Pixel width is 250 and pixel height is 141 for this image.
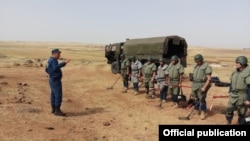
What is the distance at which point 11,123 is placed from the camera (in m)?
9.80

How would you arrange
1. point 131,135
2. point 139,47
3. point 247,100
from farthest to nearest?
point 139,47
point 131,135
point 247,100

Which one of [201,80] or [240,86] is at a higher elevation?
[240,86]

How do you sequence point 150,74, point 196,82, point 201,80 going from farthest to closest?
point 150,74 → point 196,82 → point 201,80

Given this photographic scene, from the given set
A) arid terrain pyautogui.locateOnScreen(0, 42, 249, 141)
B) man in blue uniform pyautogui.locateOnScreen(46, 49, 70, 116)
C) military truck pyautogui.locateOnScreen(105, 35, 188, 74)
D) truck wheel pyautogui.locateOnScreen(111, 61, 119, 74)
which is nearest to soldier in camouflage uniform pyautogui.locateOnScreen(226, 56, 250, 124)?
arid terrain pyautogui.locateOnScreen(0, 42, 249, 141)

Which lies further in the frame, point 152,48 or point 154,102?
point 152,48

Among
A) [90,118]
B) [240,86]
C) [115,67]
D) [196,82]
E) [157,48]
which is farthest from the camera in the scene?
[115,67]

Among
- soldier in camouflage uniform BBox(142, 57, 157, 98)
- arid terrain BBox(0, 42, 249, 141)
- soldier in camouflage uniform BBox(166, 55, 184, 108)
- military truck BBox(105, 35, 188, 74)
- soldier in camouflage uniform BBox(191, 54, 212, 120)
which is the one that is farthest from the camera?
military truck BBox(105, 35, 188, 74)

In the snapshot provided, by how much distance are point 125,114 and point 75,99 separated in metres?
4.39

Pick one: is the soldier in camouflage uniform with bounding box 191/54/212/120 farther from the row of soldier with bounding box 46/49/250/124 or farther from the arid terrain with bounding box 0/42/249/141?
the arid terrain with bounding box 0/42/249/141

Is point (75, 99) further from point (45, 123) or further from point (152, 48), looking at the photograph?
point (152, 48)

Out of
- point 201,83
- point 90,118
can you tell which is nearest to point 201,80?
point 201,83

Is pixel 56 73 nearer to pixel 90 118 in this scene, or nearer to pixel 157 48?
pixel 90 118

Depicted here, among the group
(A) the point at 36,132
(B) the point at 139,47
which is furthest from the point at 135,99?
(B) the point at 139,47

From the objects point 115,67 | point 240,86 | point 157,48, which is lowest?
point 115,67
